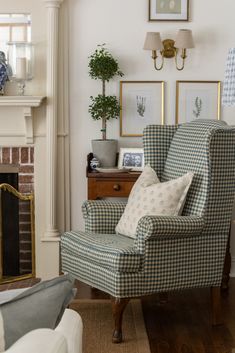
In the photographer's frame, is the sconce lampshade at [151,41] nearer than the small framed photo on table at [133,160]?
Yes

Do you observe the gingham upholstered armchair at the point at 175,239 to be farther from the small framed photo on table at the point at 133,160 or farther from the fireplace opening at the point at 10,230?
A: the fireplace opening at the point at 10,230

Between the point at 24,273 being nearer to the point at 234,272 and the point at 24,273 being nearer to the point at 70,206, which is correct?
the point at 70,206

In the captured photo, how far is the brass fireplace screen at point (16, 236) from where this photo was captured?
500cm

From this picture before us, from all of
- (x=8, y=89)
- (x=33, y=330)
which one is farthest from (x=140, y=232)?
(x=33, y=330)

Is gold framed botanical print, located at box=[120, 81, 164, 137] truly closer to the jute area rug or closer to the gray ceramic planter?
the gray ceramic planter

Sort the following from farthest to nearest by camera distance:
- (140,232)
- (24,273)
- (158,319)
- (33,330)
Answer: (24,273), (158,319), (140,232), (33,330)

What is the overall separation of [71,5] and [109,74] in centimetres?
55

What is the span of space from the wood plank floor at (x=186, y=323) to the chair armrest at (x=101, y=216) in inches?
20.9

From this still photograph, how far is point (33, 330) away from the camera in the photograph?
130 centimetres

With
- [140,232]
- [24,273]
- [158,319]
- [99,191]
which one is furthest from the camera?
[24,273]

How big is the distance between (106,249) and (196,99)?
1.72m

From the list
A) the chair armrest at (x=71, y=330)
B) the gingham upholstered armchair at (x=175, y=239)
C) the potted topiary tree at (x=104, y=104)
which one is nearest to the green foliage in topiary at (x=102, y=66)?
the potted topiary tree at (x=104, y=104)

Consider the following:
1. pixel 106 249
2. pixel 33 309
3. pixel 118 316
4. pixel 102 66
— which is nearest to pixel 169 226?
pixel 106 249

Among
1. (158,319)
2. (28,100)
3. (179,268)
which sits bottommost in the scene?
(158,319)
